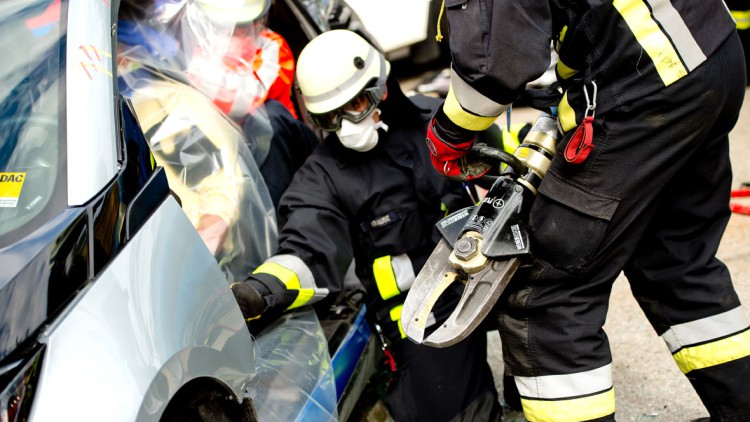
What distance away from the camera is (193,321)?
4.82 ft

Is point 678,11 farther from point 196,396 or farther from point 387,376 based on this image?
point 387,376

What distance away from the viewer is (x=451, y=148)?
1.98 metres

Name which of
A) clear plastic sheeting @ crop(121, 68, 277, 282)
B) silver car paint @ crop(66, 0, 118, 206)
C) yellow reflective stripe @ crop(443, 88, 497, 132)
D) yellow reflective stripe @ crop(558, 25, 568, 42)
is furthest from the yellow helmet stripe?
yellow reflective stripe @ crop(558, 25, 568, 42)

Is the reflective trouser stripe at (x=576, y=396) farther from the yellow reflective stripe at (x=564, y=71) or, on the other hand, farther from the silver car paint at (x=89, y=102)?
the silver car paint at (x=89, y=102)

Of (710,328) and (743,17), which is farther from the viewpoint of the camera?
(743,17)

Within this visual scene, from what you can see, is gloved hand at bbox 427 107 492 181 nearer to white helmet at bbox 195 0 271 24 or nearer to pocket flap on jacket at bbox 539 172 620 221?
pocket flap on jacket at bbox 539 172 620 221

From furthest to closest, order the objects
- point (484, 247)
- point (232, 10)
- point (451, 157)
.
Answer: point (232, 10)
point (451, 157)
point (484, 247)

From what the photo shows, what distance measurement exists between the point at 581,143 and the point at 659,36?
0.29 metres

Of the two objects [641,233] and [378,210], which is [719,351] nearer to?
[641,233]

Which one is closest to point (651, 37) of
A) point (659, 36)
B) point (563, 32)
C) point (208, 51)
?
point (659, 36)

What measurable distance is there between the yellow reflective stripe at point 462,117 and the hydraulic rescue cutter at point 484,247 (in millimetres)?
164

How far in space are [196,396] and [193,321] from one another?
21cm

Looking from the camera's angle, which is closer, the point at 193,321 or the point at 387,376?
the point at 193,321

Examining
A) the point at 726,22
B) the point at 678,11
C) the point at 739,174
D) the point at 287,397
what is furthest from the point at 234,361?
the point at 739,174
